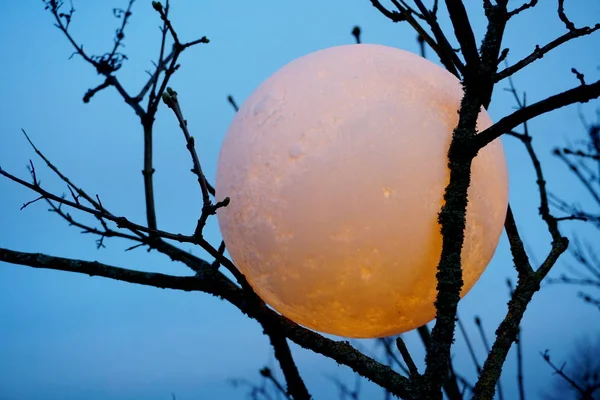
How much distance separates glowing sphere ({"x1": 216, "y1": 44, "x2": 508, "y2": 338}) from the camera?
1.22 m

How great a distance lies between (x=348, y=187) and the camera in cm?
121

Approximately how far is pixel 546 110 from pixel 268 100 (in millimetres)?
600

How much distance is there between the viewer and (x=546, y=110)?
4.18 ft

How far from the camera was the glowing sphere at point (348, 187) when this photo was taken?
4.00 ft

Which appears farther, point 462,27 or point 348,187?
point 462,27

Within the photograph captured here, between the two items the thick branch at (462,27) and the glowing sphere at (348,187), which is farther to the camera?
the thick branch at (462,27)

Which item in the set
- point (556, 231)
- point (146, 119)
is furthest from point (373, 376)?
point (146, 119)

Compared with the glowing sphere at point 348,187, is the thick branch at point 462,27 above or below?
above

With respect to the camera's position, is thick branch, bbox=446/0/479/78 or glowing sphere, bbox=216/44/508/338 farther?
thick branch, bbox=446/0/479/78

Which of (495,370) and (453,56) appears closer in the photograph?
(453,56)

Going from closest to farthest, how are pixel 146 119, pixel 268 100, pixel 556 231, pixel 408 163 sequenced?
pixel 408 163, pixel 268 100, pixel 556 231, pixel 146 119

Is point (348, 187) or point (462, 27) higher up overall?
point (462, 27)

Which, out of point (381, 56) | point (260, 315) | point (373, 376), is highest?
point (381, 56)

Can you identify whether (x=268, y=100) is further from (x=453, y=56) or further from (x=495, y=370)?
(x=495, y=370)
